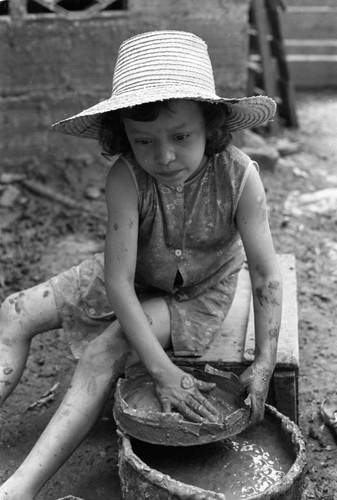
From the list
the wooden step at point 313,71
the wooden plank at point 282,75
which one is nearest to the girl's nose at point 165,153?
the wooden plank at point 282,75

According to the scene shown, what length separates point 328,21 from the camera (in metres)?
9.23

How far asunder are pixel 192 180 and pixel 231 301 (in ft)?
1.75

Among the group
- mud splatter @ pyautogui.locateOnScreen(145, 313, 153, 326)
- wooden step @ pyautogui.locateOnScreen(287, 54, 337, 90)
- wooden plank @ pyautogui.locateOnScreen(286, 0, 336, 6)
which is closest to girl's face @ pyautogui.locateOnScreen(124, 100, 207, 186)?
mud splatter @ pyautogui.locateOnScreen(145, 313, 153, 326)

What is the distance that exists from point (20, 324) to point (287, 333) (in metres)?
0.98

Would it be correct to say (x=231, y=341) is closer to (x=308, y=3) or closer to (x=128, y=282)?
(x=128, y=282)

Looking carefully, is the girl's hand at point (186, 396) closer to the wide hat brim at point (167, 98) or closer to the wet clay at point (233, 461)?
the wet clay at point (233, 461)

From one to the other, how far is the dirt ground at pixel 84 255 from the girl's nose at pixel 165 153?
44.1 inches

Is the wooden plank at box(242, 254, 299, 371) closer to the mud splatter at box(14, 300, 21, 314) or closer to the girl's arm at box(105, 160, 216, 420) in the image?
the girl's arm at box(105, 160, 216, 420)

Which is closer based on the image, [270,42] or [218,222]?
[218,222]

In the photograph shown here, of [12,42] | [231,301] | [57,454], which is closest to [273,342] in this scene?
[231,301]

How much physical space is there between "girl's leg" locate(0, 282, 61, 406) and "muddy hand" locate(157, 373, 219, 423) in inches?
25.8

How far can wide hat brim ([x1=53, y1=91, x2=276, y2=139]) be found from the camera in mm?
2237

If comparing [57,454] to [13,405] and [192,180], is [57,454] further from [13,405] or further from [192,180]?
[192,180]

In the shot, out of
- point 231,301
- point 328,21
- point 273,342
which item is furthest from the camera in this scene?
point 328,21
